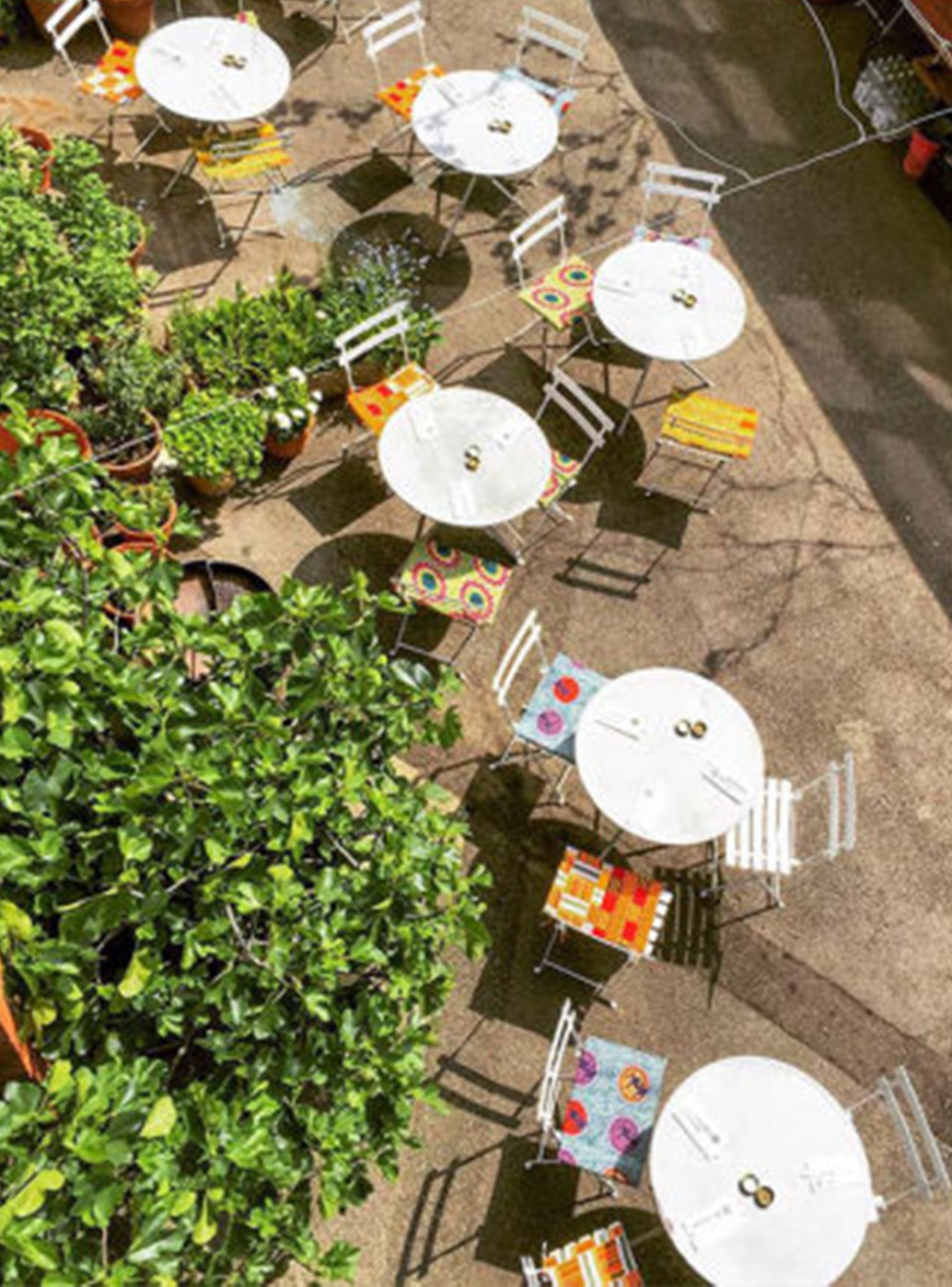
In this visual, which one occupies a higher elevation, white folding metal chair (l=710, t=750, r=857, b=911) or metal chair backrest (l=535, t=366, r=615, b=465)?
metal chair backrest (l=535, t=366, r=615, b=465)

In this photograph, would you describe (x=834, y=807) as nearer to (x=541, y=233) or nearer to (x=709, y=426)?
(x=709, y=426)

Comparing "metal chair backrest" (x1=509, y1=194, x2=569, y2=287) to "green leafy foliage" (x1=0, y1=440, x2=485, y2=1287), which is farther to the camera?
"metal chair backrest" (x1=509, y1=194, x2=569, y2=287)

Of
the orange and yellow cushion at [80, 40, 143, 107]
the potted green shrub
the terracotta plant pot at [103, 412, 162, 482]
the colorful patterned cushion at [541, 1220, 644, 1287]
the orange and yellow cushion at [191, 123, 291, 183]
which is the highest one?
the orange and yellow cushion at [80, 40, 143, 107]

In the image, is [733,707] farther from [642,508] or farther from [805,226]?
[805,226]

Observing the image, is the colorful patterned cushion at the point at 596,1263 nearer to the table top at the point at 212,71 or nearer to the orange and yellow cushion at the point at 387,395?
the orange and yellow cushion at the point at 387,395

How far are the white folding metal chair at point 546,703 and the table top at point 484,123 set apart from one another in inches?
183

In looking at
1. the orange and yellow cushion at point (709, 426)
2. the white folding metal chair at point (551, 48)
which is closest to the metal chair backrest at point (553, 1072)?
the orange and yellow cushion at point (709, 426)

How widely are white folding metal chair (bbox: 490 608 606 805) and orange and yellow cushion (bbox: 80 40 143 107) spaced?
20.8ft

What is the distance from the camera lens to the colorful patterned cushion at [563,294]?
9688mm

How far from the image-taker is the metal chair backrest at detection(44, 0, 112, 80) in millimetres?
10203

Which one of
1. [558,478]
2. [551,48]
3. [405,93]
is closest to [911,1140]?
[558,478]

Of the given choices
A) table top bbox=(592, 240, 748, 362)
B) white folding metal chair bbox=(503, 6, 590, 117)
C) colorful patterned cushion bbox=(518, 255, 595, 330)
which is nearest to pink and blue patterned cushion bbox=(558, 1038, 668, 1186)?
table top bbox=(592, 240, 748, 362)

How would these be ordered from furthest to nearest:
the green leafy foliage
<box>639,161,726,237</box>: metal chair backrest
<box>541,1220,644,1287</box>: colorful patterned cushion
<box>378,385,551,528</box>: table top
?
<box>639,161,726,237</box>: metal chair backrest, <box>378,385,551,528</box>: table top, <box>541,1220,644,1287</box>: colorful patterned cushion, the green leafy foliage

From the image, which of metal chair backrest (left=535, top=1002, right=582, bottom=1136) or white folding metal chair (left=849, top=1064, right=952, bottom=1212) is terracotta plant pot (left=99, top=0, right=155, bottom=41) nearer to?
metal chair backrest (left=535, top=1002, right=582, bottom=1136)
